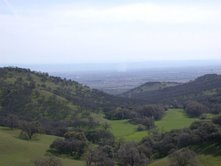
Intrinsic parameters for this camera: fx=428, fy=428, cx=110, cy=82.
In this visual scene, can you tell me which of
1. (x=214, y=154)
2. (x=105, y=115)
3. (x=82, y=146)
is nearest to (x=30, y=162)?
(x=82, y=146)

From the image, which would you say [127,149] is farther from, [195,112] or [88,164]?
[195,112]

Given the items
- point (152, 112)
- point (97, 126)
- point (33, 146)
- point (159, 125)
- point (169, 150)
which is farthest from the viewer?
point (152, 112)

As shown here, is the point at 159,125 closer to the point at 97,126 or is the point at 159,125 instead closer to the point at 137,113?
the point at 97,126

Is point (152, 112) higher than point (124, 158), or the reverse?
point (124, 158)

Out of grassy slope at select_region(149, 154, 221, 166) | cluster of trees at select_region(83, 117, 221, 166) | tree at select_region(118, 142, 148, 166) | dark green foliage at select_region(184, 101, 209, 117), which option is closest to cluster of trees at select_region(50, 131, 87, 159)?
cluster of trees at select_region(83, 117, 221, 166)

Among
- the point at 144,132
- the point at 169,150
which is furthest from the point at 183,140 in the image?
the point at 144,132

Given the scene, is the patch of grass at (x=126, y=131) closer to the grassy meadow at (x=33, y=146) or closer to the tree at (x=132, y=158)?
the grassy meadow at (x=33, y=146)

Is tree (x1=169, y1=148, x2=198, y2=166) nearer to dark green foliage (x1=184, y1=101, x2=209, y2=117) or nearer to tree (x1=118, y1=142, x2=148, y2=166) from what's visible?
tree (x1=118, y1=142, x2=148, y2=166)
